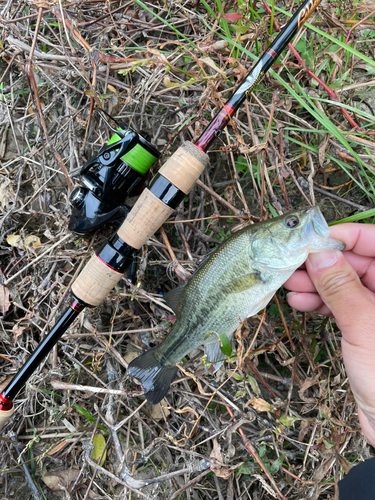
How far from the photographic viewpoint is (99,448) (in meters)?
2.93

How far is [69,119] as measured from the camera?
3.13m

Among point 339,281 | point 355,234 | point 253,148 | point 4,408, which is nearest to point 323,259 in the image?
point 339,281

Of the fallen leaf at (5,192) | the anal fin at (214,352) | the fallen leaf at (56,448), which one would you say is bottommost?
the fallen leaf at (56,448)

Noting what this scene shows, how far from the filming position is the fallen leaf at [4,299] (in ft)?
10.5

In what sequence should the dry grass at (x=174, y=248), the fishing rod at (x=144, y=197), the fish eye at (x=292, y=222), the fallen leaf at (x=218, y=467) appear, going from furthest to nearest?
the dry grass at (x=174, y=248), the fallen leaf at (x=218, y=467), the fishing rod at (x=144, y=197), the fish eye at (x=292, y=222)

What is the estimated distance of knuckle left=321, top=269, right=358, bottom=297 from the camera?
2014 millimetres

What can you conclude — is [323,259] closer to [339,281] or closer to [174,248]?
[339,281]

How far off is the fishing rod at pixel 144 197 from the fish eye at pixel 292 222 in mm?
605

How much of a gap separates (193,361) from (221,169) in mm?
1583

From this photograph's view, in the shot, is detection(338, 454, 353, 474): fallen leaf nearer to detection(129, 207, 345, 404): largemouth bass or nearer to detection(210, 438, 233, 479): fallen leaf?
detection(210, 438, 233, 479): fallen leaf

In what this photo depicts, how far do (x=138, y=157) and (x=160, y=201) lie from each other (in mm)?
481

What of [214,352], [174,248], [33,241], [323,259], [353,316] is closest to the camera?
[353,316]

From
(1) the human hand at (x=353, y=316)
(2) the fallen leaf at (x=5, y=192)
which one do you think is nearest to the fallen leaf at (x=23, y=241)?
(2) the fallen leaf at (x=5, y=192)

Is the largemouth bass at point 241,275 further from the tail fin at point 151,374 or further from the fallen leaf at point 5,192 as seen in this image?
the fallen leaf at point 5,192
